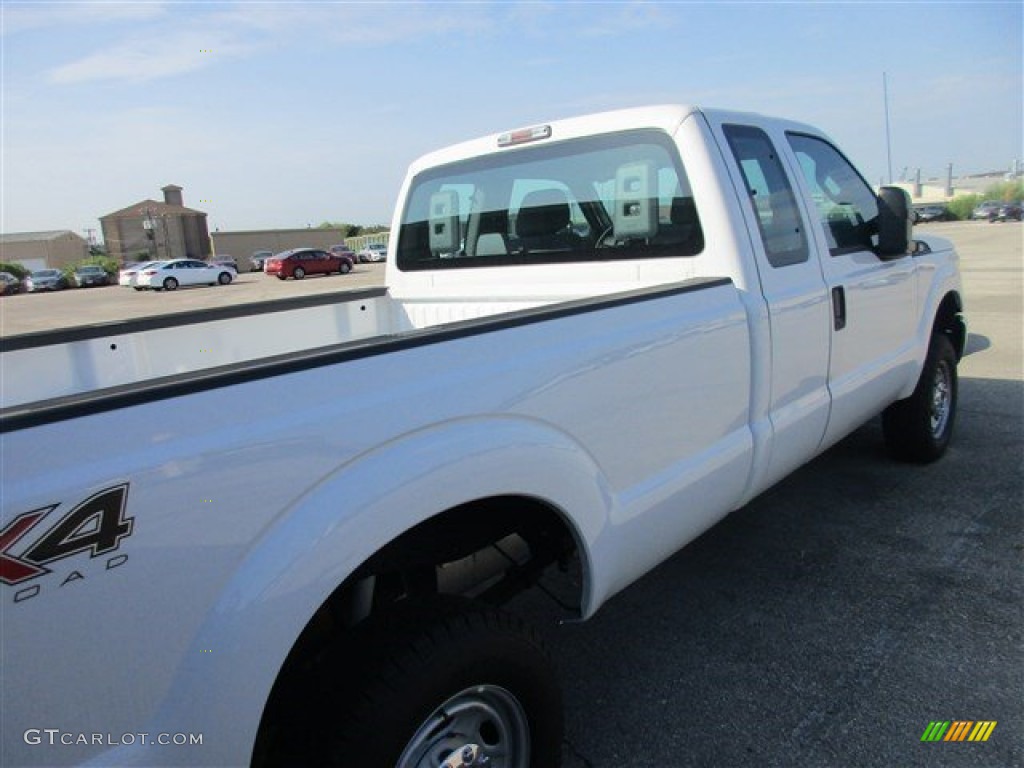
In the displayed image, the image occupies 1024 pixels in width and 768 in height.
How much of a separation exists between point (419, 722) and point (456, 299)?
7.22ft

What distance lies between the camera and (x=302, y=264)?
42438 mm

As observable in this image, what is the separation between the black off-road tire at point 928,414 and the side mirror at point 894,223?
1.07 metres

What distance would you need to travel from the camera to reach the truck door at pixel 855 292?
10.7 ft

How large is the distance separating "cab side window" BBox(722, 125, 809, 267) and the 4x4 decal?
2.46m

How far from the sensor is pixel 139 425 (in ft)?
4.10

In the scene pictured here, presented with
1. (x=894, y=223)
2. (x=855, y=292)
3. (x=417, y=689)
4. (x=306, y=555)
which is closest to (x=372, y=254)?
(x=894, y=223)

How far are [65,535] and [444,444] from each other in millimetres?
752

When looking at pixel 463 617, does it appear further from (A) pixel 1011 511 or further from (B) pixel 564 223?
(A) pixel 1011 511

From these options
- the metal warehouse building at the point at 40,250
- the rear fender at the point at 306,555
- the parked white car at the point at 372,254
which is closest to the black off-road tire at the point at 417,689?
the rear fender at the point at 306,555

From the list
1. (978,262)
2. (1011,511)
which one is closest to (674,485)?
(1011,511)

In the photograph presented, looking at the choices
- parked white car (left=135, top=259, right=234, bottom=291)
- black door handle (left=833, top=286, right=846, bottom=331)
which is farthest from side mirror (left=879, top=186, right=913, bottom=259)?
parked white car (left=135, top=259, right=234, bottom=291)

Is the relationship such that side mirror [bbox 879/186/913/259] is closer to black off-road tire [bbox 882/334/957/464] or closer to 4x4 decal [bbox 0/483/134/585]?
black off-road tire [bbox 882/334/957/464]

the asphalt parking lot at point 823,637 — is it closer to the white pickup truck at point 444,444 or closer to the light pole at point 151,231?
the white pickup truck at point 444,444

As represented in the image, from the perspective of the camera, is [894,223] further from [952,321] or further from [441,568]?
[441,568]
